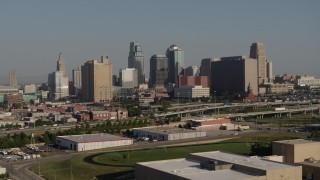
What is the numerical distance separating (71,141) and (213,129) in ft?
59.1

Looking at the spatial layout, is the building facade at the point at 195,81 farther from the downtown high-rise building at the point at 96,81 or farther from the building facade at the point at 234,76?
the downtown high-rise building at the point at 96,81

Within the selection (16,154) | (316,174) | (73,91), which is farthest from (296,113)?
(73,91)

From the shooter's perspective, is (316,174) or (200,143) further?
(200,143)

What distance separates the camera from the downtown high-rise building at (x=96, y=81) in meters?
113

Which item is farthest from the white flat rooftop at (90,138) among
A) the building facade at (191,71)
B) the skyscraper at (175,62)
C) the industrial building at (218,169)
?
the building facade at (191,71)

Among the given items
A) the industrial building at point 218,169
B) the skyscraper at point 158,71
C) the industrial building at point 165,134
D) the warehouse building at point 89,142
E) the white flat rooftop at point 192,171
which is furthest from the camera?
the skyscraper at point 158,71

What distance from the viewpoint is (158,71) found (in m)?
172

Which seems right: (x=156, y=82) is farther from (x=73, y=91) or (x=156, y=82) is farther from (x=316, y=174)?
(x=316, y=174)

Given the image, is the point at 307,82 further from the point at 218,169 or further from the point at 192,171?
the point at 192,171

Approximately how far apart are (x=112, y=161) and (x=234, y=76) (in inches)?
3683

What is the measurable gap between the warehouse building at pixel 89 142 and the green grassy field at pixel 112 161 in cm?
352

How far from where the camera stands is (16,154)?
38.4 meters

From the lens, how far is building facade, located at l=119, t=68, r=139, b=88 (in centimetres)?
17812

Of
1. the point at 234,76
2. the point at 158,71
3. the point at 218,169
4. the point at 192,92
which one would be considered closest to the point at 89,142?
the point at 218,169
